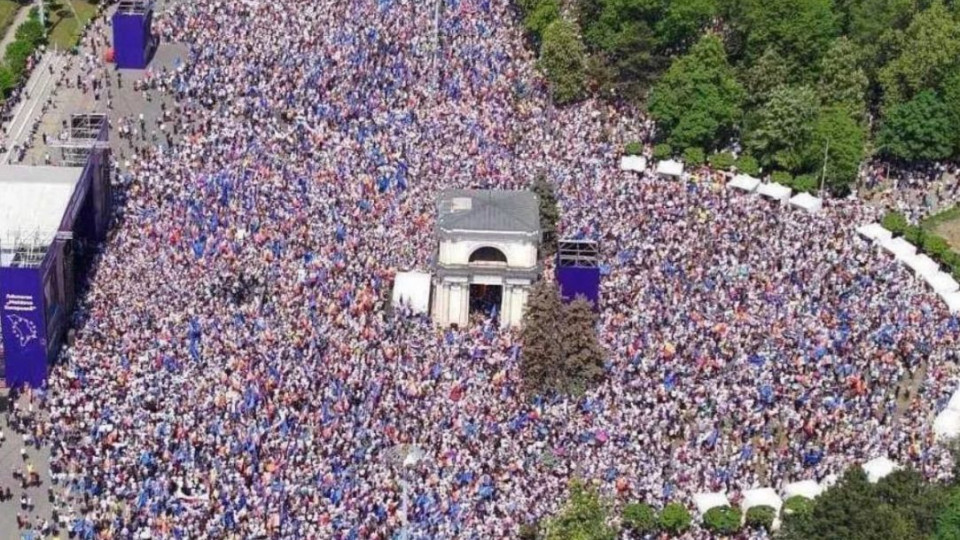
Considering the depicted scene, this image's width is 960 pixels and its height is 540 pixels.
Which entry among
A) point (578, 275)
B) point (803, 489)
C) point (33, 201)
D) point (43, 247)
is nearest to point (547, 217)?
point (578, 275)

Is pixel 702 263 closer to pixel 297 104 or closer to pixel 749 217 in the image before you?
pixel 749 217

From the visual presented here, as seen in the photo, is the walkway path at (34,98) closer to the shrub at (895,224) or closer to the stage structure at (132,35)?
the stage structure at (132,35)

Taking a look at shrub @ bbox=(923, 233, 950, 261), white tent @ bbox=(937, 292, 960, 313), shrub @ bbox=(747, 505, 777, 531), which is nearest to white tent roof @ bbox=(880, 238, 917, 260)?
shrub @ bbox=(923, 233, 950, 261)

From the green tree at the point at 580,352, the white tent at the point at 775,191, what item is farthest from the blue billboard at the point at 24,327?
the white tent at the point at 775,191

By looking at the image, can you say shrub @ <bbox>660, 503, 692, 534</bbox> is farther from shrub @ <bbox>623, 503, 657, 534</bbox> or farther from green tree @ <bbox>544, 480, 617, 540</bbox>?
green tree @ <bbox>544, 480, 617, 540</bbox>

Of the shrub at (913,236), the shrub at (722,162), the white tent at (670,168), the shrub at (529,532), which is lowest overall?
the shrub at (529,532)

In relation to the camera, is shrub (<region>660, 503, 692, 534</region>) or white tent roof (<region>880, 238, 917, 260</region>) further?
white tent roof (<region>880, 238, 917, 260</region>)

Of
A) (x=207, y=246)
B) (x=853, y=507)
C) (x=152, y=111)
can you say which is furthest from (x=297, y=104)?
(x=853, y=507)
